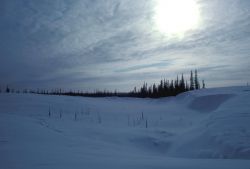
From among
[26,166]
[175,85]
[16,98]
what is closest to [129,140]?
[26,166]

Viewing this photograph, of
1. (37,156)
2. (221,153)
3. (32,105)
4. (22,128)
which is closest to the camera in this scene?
(37,156)

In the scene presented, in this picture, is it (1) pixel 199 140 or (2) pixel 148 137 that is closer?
(1) pixel 199 140

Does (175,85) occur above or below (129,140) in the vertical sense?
above

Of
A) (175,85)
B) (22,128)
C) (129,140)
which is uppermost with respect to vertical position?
(175,85)

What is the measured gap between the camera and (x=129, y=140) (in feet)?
33.5

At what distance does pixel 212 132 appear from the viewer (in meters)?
9.23

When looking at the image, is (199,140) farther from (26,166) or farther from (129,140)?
(26,166)

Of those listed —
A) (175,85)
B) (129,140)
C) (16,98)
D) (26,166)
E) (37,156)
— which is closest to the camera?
(26,166)

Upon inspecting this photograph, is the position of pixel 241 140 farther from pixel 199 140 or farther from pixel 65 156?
pixel 65 156

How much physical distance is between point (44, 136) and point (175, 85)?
57762 mm

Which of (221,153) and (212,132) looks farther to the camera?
(212,132)

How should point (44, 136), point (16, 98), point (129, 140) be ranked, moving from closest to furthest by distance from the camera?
point (44, 136) < point (129, 140) < point (16, 98)

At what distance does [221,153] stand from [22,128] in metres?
6.84

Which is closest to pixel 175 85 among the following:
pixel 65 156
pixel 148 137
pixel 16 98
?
pixel 16 98
